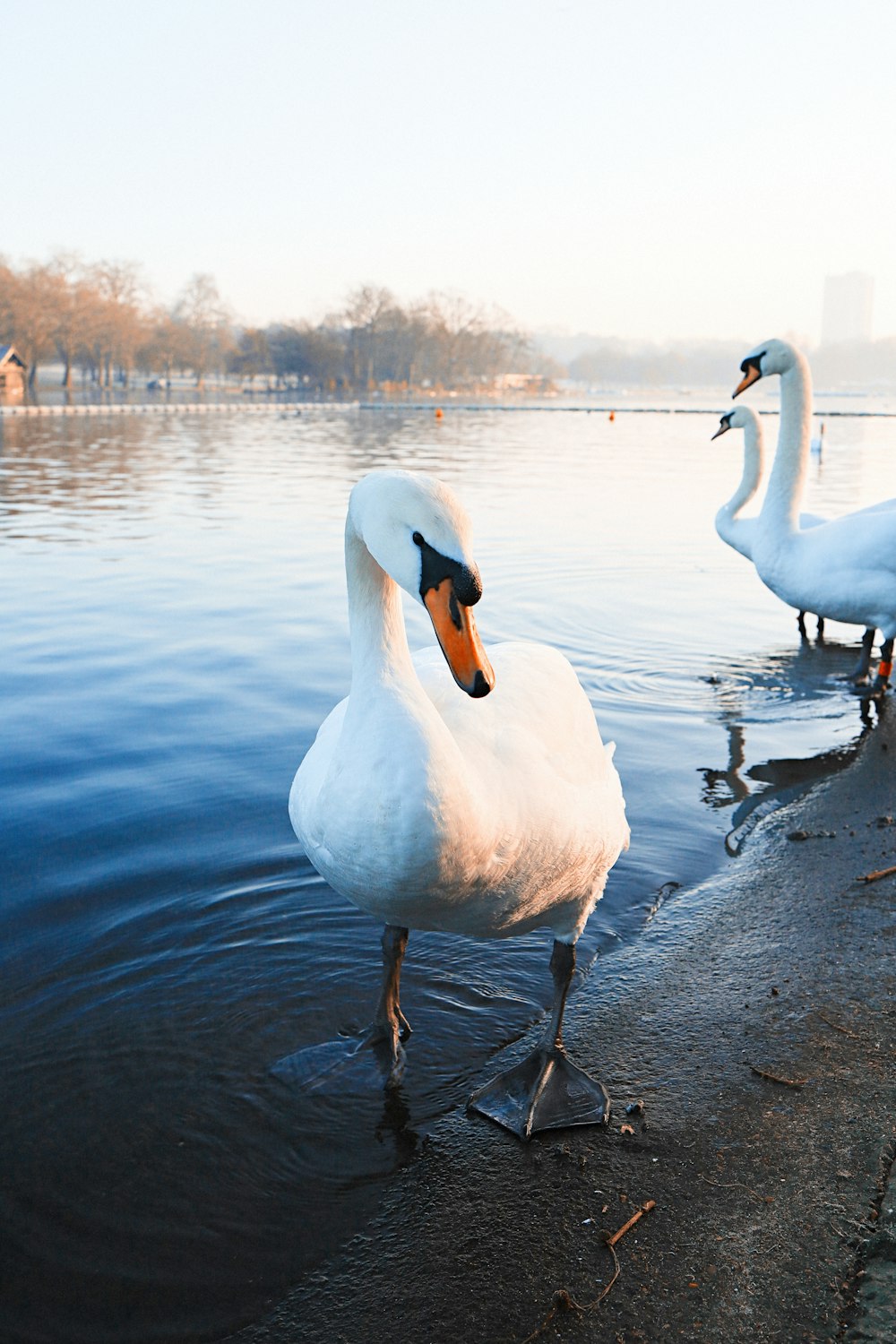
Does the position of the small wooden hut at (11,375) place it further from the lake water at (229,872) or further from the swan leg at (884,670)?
the swan leg at (884,670)

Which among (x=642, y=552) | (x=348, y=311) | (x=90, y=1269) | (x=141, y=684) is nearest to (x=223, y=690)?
(x=141, y=684)

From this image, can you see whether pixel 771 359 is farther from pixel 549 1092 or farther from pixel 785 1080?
pixel 549 1092

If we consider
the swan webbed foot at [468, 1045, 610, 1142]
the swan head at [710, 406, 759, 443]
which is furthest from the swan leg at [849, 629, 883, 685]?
the swan webbed foot at [468, 1045, 610, 1142]

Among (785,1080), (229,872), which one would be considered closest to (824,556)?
(229,872)

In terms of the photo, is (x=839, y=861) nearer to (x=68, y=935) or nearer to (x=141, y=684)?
(x=68, y=935)

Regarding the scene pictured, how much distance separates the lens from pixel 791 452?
907 centimetres

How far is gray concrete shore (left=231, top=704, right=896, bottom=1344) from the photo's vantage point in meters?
2.42

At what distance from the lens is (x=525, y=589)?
11.5 m

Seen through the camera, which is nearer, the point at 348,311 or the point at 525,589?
the point at 525,589

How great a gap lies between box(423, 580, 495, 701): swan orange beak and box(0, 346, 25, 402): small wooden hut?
252 ft

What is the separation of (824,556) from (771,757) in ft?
6.68

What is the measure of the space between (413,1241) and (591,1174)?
503mm

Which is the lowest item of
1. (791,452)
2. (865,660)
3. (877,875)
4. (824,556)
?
(877,875)

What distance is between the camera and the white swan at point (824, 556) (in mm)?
7555
